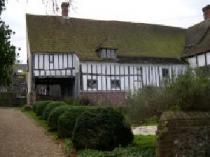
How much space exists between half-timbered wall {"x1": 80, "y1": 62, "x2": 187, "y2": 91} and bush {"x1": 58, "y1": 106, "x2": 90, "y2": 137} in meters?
17.0

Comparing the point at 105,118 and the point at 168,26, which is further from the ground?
the point at 168,26

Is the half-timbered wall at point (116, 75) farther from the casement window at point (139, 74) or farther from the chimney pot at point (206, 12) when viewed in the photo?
the chimney pot at point (206, 12)

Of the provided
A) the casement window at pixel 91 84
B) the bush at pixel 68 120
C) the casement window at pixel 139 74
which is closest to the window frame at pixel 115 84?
the casement window at pixel 91 84

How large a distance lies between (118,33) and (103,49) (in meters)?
4.76

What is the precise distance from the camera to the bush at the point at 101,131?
1042 cm

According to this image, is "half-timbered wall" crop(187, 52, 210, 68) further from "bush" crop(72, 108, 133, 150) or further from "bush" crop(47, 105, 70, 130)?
"bush" crop(72, 108, 133, 150)

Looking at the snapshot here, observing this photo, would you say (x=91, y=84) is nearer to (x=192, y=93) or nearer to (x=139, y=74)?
(x=139, y=74)

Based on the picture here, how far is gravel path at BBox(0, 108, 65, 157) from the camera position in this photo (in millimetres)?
11430

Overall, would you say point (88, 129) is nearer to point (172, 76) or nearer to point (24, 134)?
point (172, 76)

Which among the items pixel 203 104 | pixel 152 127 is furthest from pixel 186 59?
pixel 203 104

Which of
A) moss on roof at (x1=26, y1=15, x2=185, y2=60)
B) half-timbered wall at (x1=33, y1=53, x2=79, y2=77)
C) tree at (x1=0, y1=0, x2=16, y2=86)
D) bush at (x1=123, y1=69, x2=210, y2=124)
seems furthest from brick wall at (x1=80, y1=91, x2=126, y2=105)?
bush at (x1=123, y1=69, x2=210, y2=124)

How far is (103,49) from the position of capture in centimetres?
3209

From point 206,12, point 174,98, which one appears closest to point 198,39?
point 206,12

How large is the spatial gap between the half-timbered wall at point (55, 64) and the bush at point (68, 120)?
17950 mm
